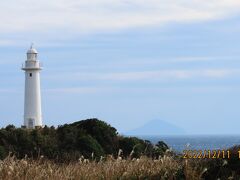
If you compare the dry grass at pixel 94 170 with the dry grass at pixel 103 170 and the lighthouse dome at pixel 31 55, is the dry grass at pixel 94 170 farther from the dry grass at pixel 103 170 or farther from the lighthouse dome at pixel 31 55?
the lighthouse dome at pixel 31 55

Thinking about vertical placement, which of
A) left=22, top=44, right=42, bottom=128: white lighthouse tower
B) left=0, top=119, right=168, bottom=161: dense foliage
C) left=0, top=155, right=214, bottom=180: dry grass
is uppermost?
left=22, top=44, right=42, bottom=128: white lighthouse tower

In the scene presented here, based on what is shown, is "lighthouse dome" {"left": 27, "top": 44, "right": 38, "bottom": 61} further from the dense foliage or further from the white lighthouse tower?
the dense foliage

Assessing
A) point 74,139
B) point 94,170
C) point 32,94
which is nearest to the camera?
point 94,170

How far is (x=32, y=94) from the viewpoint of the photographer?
53.6 metres

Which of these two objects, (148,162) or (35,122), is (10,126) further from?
(148,162)

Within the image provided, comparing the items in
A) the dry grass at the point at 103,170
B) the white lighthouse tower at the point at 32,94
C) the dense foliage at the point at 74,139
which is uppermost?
the white lighthouse tower at the point at 32,94

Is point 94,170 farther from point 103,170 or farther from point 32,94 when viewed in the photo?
point 32,94

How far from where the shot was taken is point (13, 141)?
108 ft

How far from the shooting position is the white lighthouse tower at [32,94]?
53094 millimetres

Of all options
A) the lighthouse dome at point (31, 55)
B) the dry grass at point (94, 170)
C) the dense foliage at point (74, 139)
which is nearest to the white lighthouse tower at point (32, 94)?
the lighthouse dome at point (31, 55)

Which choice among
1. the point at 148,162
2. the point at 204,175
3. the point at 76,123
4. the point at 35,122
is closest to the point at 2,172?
the point at 148,162

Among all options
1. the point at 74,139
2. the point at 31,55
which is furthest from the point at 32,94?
the point at 74,139

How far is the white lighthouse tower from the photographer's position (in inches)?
2090

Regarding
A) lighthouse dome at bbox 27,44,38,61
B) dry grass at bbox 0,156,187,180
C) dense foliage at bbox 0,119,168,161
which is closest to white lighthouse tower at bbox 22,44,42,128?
lighthouse dome at bbox 27,44,38,61
